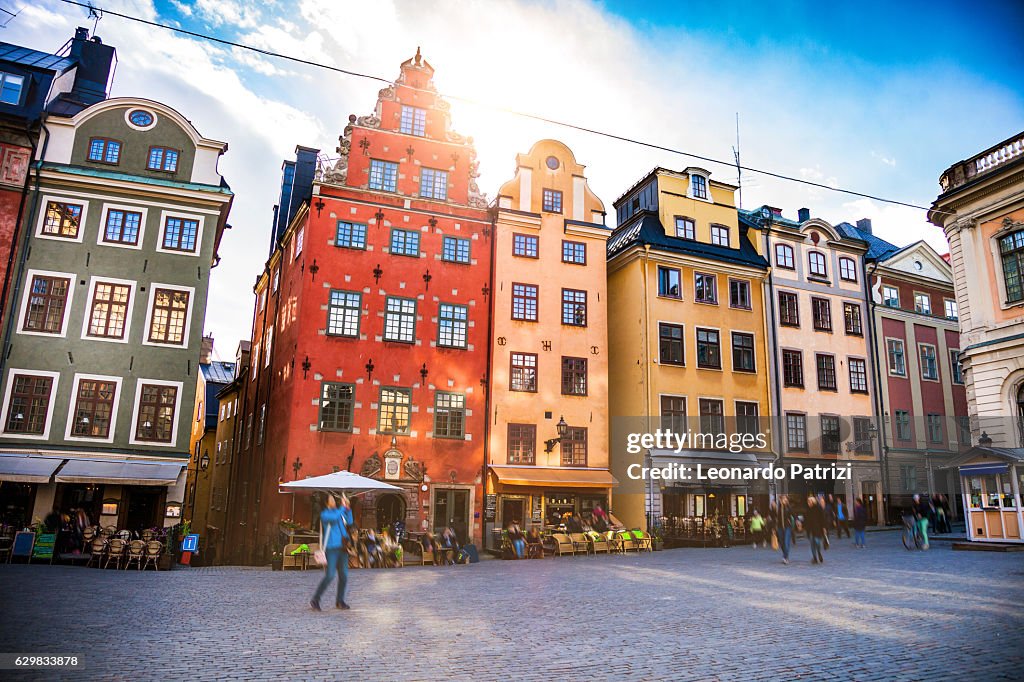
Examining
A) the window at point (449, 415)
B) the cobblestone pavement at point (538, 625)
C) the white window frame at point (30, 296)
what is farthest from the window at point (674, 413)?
the white window frame at point (30, 296)

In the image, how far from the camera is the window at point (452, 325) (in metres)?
28.9

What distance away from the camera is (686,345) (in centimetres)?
3328

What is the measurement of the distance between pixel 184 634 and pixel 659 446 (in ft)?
79.4

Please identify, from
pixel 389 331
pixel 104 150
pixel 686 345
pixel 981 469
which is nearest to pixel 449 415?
pixel 389 331

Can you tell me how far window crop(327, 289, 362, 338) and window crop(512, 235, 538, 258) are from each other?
24.9ft

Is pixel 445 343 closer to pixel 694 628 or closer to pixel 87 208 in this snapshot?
pixel 87 208

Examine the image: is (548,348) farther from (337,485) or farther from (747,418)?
(337,485)

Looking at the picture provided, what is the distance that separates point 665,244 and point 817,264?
33.7 ft

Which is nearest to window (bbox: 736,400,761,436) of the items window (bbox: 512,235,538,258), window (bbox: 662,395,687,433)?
window (bbox: 662,395,687,433)

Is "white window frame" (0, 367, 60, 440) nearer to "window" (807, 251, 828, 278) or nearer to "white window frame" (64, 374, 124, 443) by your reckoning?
"white window frame" (64, 374, 124, 443)

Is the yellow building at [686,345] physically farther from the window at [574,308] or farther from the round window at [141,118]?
the round window at [141,118]

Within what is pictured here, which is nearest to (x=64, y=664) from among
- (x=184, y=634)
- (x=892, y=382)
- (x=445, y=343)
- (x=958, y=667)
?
(x=184, y=634)

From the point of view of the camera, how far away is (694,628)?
10.8m

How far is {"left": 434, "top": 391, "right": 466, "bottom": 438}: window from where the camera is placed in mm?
28031
